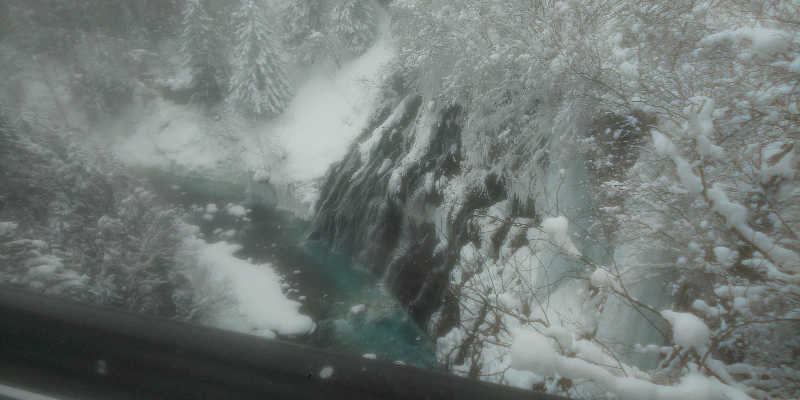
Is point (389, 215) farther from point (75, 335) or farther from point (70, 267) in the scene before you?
point (75, 335)

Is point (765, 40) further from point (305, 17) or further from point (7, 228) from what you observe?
point (305, 17)

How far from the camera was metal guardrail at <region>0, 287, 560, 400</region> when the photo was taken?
133 centimetres

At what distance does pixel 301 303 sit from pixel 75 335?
20.1ft

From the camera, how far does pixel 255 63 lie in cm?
1341

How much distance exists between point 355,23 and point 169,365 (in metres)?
14.6

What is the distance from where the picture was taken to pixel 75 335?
154 centimetres

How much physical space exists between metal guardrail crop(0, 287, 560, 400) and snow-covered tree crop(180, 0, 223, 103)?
14598 mm

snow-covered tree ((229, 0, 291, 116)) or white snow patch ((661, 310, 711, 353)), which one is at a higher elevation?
snow-covered tree ((229, 0, 291, 116))

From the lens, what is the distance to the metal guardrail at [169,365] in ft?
4.36

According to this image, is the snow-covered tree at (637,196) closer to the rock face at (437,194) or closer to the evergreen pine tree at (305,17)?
the rock face at (437,194)

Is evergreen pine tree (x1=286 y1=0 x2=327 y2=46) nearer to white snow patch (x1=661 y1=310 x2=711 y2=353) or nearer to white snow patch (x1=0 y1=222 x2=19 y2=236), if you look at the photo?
white snow patch (x1=0 y1=222 x2=19 y2=236)

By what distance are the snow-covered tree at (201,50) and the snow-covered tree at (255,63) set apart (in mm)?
914

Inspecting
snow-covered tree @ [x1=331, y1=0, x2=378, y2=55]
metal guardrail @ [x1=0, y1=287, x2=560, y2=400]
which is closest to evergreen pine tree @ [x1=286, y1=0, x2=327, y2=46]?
snow-covered tree @ [x1=331, y1=0, x2=378, y2=55]

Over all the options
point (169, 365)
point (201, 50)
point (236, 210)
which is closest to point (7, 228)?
point (169, 365)
